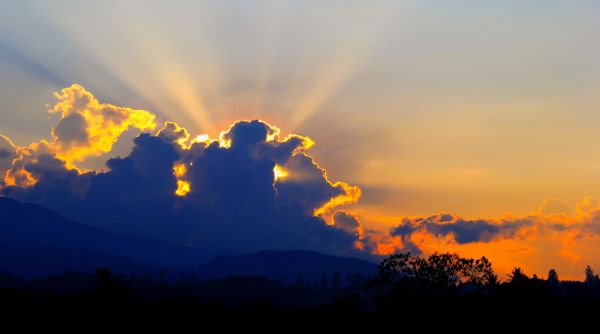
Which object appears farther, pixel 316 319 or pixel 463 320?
pixel 316 319

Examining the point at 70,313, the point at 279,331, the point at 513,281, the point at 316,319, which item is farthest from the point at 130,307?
the point at 513,281

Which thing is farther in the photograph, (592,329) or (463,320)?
(463,320)

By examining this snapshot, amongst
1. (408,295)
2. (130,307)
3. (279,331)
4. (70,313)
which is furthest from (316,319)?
(70,313)

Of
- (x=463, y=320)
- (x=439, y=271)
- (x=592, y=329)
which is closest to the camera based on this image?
(x=592, y=329)

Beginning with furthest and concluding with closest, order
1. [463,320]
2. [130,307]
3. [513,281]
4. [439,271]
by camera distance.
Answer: [439,271], [130,307], [513,281], [463,320]

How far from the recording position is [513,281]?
407 ft

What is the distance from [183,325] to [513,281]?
68.4m

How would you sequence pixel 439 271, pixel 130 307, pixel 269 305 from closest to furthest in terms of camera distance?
pixel 130 307 → pixel 439 271 → pixel 269 305

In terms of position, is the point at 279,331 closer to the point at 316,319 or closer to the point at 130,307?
the point at 316,319

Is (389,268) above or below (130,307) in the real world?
above

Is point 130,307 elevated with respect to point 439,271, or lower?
lower

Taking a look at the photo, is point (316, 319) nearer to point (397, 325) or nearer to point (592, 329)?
point (397, 325)

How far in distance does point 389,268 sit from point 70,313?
6883cm

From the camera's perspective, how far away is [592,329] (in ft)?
344
